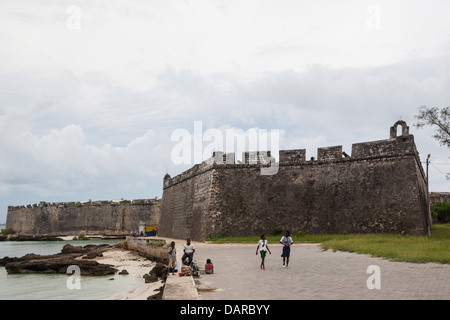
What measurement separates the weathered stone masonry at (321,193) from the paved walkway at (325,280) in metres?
9.21

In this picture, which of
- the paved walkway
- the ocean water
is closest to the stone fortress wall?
the paved walkway

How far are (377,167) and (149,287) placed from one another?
15341mm

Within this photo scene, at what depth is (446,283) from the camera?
29.4ft

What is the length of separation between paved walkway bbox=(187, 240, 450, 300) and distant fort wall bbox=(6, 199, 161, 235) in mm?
45688

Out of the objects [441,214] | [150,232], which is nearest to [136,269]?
[150,232]

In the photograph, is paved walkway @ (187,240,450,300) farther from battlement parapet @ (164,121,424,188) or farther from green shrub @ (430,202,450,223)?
green shrub @ (430,202,450,223)

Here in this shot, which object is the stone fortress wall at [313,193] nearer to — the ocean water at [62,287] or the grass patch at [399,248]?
the grass patch at [399,248]

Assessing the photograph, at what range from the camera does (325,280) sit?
10.2m

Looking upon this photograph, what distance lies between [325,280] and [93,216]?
55939 millimetres

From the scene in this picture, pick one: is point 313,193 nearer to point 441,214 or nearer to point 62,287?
point 62,287

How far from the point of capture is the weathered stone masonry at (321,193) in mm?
22719

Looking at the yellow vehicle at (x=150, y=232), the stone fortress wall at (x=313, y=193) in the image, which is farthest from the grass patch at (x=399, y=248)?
the yellow vehicle at (x=150, y=232)
